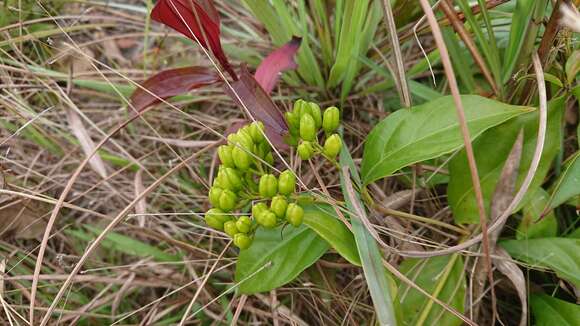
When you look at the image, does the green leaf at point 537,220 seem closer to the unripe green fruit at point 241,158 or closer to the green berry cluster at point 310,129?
the green berry cluster at point 310,129

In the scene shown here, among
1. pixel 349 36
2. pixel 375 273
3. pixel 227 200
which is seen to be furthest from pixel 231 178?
pixel 349 36

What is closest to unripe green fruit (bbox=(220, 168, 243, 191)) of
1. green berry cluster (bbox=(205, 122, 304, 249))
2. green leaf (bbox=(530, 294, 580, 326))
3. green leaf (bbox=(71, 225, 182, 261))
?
green berry cluster (bbox=(205, 122, 304, 249))

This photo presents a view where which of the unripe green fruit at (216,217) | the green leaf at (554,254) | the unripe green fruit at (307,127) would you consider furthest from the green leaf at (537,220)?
the unripe green fruit at (216,217)

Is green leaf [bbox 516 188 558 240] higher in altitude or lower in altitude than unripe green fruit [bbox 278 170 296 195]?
lower

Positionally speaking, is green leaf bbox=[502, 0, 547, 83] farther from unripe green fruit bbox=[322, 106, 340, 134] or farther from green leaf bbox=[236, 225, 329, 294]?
green leaf bbox=[236, 225, 329, 294]

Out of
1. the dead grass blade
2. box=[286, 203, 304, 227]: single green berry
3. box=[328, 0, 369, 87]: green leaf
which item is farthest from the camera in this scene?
the dead grass blade

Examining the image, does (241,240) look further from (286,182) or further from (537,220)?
(537,220)

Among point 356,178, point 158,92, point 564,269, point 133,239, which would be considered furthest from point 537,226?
point 133,239
